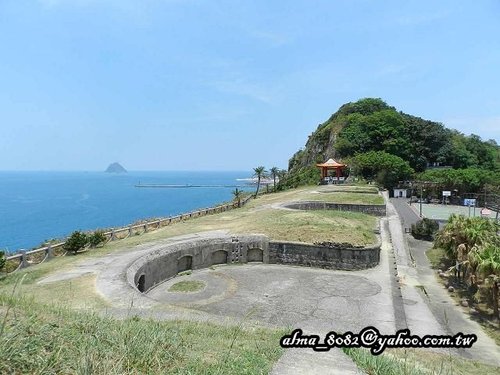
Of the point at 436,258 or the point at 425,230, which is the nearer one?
the point at 436,258

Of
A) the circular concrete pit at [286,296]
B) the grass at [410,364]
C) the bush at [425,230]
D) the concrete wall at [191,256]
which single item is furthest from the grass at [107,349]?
the bush at [425,230]

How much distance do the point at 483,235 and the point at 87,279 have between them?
65.8 feet

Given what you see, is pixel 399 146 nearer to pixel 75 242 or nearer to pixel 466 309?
pixel 466 309

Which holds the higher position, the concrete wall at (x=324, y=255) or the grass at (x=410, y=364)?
the grass at (x=410, y=364)

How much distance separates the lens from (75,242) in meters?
21.2

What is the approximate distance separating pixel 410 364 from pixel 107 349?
5904mm

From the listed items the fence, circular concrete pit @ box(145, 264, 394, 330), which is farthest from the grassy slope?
the fence

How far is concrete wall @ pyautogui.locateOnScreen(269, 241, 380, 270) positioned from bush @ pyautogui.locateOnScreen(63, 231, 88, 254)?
37.5 ft

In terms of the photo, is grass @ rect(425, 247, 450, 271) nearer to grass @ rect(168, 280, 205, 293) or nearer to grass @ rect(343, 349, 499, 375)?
grass @ rect(168, 280, 205, 293)

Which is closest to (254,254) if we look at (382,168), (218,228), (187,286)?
(218,228)

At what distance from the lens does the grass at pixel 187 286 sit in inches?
744

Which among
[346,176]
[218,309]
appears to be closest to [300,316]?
[218,309]

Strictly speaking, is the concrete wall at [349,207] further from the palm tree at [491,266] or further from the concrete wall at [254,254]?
the palm tree at [491,266]

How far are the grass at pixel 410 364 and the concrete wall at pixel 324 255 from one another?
13138mm
